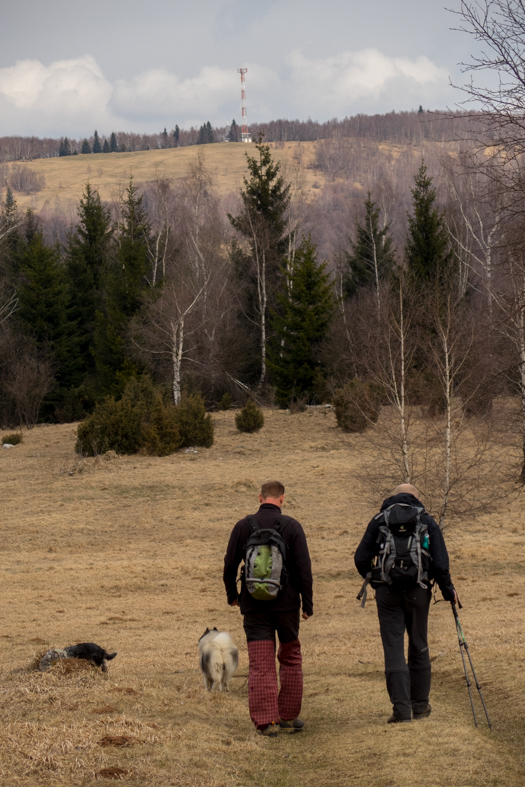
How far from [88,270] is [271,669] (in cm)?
4150

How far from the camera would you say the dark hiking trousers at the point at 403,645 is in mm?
5246

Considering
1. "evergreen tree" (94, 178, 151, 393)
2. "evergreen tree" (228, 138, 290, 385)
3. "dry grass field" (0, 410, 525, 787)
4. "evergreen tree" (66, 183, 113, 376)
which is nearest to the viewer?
"dry grass field" (0, 410, 525, 787)

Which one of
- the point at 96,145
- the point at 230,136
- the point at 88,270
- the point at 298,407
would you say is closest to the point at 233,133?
the point at 230,136

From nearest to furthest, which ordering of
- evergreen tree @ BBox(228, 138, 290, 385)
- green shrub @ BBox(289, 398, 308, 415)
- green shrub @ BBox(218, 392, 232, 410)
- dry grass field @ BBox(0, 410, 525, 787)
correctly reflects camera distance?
dry grass field @ BBox(0, 410, 525, 787) < green shrub @ BBox(289, 398, 308, 415) < green shrub @ BBox(218, 392, 232, 410) < evergreen tree @ BBox(228, 138, 290, 385)

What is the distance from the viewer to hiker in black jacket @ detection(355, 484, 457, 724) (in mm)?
5250

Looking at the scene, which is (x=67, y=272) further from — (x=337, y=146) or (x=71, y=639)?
(x=337, y=146)

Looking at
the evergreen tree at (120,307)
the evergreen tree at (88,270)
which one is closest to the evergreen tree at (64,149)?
the evergreen tree at (88,270)

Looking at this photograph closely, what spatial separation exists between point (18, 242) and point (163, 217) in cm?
991

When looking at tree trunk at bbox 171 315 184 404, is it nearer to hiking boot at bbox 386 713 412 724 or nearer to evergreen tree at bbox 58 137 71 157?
hiking boot at bbox 386 713 412 724

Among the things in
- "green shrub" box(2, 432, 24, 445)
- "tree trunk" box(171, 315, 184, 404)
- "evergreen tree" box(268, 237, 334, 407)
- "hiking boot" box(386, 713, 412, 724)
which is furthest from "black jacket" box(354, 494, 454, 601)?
"evergreen tree" box(268, 237, 334, 407)

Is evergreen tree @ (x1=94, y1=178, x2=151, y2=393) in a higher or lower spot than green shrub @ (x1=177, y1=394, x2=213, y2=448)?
higher

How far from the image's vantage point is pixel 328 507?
61.4 ft

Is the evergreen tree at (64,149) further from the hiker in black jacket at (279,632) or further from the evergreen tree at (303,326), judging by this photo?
the hiker in black jacket at (279,632)

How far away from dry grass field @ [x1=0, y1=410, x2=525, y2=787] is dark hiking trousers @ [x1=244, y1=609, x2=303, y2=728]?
0.23m
